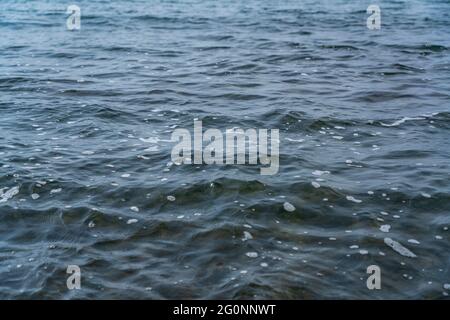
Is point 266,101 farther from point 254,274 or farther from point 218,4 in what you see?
point 218,4

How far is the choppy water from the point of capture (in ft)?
23.6

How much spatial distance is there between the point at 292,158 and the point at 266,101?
3.91 m

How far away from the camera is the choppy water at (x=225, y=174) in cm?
720

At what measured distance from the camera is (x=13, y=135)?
1206 centimetres

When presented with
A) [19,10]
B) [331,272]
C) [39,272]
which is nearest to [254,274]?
[331,272]

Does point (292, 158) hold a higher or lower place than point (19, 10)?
lower

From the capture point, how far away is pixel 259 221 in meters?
8.42

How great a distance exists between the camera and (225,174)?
9961 millimetres

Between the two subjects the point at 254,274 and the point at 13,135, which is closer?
the point at 254,274
